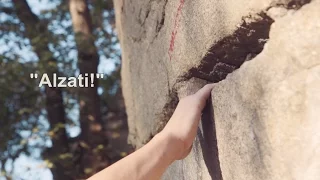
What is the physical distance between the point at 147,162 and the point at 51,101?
310 centimetres

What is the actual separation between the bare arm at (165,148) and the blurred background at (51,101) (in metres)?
2.75

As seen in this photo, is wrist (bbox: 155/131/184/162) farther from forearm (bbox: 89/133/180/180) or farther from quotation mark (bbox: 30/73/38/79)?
quotation mark (bbox: 30/73/38/79)

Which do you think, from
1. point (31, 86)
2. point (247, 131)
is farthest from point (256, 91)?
point (31, 86)

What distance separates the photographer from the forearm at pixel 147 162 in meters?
1.07

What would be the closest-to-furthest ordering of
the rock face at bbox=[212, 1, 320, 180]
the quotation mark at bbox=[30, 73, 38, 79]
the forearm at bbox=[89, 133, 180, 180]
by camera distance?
the rock face at bbox=[212, 1, 320, 180] < the forearm at bbox=[89, 133, 180, 180] < the quotation mark at bbox=[30, 73, 38, 79]

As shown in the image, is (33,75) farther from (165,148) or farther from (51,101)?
(165,148)

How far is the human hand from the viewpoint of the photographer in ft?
3.82

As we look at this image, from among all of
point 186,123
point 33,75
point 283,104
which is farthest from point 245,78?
point 33,75

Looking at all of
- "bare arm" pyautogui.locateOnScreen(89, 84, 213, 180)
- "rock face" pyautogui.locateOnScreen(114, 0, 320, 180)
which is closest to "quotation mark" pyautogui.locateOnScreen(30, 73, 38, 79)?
"rock face" pyautogui.locateOnScreen(114, 0, 320, 180)

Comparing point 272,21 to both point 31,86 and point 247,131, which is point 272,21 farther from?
point 31,86

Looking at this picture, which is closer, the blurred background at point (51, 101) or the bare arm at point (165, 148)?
the bare arm at point (165, 148)

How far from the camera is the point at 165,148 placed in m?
1.14

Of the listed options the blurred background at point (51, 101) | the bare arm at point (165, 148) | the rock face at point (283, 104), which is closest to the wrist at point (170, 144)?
the bare arm at point (165, 148)

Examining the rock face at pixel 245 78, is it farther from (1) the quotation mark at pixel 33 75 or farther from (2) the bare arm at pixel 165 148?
(1) the quotation mark at pixel 33 75
